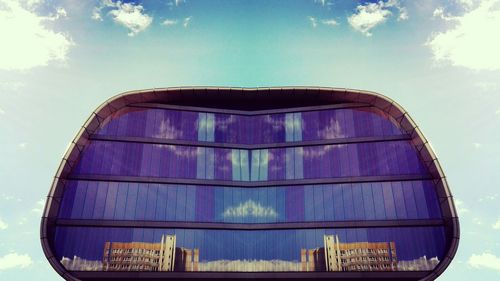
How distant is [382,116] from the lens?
101 ft

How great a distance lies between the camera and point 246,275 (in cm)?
2717

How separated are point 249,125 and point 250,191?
5.39 metres

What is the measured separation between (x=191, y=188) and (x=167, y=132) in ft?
15.7

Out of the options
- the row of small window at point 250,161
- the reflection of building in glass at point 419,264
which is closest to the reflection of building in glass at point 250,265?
the row of small window at point 250,161

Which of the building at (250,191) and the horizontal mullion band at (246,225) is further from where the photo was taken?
the horizontal mullion band at (246,225)

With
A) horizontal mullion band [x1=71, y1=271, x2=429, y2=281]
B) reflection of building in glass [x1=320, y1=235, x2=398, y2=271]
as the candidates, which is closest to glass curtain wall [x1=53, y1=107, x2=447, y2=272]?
reflection of building in glass [x1=320, y1=235, x2=398, y2=271]

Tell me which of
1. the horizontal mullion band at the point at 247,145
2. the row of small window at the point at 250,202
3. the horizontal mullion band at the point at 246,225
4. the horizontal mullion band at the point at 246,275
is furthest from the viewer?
the horizontal mullion band at the point at 247,145

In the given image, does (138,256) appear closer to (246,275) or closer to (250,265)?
(246,275)

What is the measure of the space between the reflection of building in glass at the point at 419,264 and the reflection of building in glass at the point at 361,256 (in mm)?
497

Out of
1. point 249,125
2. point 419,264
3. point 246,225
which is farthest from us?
point 249,125

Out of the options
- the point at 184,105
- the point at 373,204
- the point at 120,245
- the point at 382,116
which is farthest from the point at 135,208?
the point at 382,116

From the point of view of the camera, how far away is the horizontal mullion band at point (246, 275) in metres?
26.1

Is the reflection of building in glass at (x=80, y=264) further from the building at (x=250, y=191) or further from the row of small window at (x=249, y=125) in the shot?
the row of small window at (x=249, y=125)

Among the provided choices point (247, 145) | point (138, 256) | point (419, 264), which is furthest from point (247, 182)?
point (419, 264)
